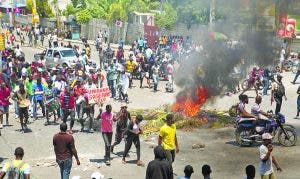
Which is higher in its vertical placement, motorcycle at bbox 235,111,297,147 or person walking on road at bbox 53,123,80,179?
person walking on road at bbox 53,123,80,179

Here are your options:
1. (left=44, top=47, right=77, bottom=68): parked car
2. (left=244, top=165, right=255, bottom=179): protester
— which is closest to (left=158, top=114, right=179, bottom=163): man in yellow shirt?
(left=244, top=165, right=255, bottom=179): protester

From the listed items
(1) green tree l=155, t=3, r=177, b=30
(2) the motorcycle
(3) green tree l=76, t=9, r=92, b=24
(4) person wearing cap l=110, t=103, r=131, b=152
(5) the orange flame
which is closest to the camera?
(4) person wearing cap l=110, t=103, r=131, b=152

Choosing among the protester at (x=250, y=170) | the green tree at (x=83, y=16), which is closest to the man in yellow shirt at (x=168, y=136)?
the protester at (x=250, y=170)

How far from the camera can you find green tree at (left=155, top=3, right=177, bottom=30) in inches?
1678

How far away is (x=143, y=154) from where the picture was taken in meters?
13.4

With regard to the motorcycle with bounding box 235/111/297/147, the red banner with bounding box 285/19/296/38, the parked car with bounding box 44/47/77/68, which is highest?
the red banner with bounding box 285/19/296/38

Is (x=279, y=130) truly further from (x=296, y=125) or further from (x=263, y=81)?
(x=263, y=81)

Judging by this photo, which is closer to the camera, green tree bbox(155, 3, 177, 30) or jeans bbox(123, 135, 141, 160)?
jeans bbox(123, 135, 141, 160)

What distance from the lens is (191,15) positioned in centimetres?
3766

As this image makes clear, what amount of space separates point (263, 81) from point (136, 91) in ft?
19.3

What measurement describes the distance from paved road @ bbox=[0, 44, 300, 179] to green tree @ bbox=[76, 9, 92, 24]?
3368 centimetres

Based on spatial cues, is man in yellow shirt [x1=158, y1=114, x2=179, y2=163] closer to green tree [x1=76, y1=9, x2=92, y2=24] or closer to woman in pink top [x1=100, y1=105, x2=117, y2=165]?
woman in pink top [x1=100, y1=105, x2=117, y2=165]

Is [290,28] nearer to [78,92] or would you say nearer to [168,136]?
A: [78,92]

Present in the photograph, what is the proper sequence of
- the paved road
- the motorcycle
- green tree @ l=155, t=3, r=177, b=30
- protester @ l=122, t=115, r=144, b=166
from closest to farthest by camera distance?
the paved road < protester @ l=122, t=115, r=144, b=166 < the motorcycle < green tree @ l=155, t=3, r=177, b=30
